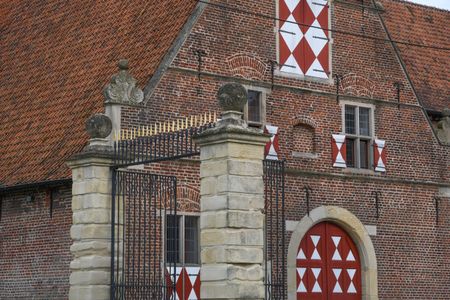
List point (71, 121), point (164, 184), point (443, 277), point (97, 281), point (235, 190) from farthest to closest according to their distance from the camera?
point (443, 277)
point (71, 121)
point (164, 184)
point (97, 281)
point (235, 190)

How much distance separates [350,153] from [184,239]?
15.6ft

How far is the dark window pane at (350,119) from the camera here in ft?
70.9

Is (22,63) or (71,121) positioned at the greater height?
(22,63)

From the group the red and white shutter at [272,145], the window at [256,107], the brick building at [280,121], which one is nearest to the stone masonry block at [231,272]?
the brick building at [280,121]

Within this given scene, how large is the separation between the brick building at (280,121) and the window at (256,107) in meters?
0.03

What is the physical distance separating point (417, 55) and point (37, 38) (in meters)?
9.01

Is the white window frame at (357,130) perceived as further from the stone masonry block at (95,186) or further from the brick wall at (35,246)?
the stone masonry block at (95,186)

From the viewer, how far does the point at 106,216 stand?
48.8 ft

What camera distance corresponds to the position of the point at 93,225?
14789 mm

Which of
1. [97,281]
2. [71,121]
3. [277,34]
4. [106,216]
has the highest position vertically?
[277,34]

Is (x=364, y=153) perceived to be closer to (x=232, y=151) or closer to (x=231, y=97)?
(x=231, y=97)

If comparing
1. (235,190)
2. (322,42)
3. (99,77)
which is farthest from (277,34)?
(235,190)

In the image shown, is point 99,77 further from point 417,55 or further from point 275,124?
point 417,55

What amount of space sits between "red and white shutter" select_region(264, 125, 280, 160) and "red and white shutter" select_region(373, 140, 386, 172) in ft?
8.17
